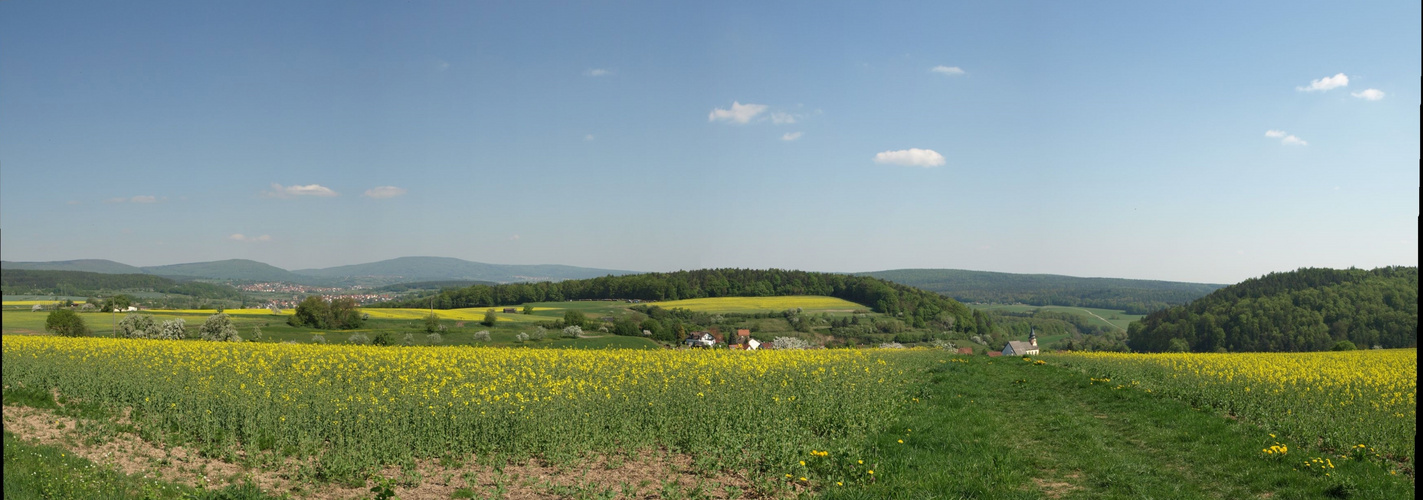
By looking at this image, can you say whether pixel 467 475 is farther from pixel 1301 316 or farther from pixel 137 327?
pixel 1301 316

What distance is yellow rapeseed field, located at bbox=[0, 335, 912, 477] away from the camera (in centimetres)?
973

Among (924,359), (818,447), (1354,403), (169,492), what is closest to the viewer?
(169,492)

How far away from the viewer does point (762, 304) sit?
84.0m

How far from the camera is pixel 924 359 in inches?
1029

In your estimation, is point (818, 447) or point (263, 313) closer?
point (818, 447)

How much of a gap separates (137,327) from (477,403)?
34.6m

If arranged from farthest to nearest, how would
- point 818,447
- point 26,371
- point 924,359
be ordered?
point 924,359 → point 26,371 → point 818,447

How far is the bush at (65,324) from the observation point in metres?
33.0

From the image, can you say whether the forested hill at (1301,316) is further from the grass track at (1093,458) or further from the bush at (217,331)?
the bush at (217,331)

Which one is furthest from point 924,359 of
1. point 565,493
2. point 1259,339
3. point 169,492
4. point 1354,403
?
point 1259,339

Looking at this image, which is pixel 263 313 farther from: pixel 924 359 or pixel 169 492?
pixel 169 492

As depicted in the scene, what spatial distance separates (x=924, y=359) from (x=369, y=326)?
37583 millimetres

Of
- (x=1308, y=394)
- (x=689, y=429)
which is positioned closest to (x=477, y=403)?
(x=689, y=429)

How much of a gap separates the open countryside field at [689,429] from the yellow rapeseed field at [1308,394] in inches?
2.5
